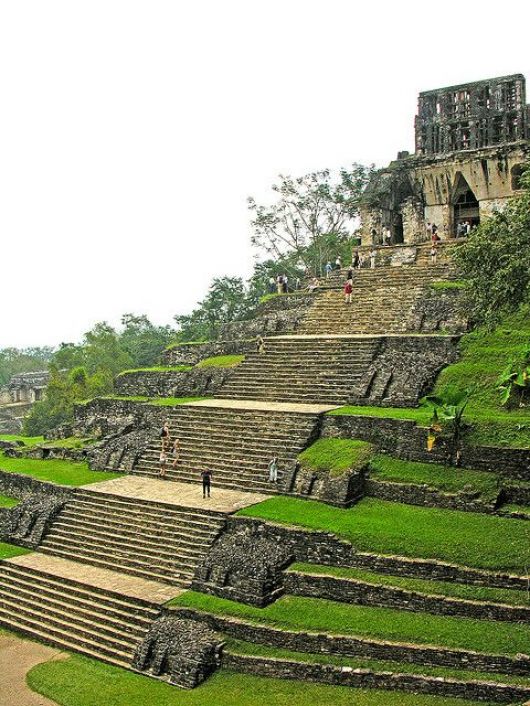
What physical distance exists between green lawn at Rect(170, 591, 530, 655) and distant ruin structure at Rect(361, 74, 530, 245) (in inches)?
746

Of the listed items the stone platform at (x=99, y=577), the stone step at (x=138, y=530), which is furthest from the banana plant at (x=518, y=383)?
the stone platform at (x=99, y=577)

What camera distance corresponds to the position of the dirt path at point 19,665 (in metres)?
9.78

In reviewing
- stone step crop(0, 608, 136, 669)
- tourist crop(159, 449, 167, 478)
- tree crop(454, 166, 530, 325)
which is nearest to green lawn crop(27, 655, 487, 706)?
stone step crop(0, 608, 136, 669)

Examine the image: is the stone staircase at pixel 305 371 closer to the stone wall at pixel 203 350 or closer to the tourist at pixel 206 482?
the stone wall at pixel 203 350

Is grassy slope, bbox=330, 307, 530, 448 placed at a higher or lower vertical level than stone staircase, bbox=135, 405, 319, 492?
higher

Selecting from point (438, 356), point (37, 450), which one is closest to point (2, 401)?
point (37, 450)

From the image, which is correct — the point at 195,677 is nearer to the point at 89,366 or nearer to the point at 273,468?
the point at 273,468

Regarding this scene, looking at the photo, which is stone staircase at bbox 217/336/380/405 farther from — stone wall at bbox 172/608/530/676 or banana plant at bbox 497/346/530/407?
stone wall at bbox 172/608/530/676

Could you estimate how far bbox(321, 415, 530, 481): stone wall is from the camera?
39.5 ft

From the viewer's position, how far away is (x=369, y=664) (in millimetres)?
9289

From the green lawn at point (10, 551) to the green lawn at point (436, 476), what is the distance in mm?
6872

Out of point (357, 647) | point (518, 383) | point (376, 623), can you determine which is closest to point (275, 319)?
point (518, 383)

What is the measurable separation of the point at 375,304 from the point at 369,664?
43.0 ft

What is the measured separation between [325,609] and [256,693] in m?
1.54
